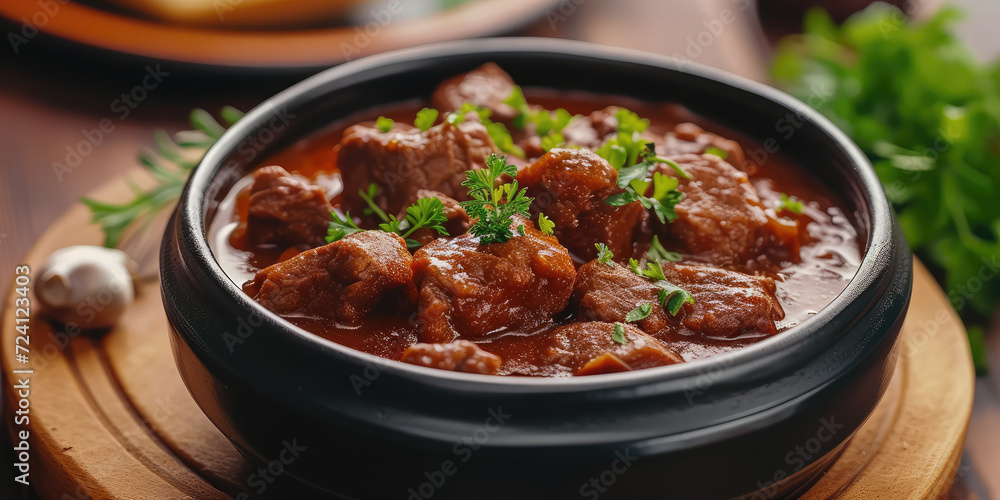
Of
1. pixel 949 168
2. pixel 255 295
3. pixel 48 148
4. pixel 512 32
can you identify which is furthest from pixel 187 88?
pixel 949 168

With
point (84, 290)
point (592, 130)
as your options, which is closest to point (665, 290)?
point (592, 130)

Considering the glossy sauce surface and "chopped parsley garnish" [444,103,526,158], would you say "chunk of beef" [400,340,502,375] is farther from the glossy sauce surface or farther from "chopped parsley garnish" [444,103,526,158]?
"chopped parsley garnish" [444,103,526,158]

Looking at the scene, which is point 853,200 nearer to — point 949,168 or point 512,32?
point 949,168

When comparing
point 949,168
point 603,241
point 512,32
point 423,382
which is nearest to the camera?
point 423,382

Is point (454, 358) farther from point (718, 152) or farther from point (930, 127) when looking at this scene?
point (930, 127)

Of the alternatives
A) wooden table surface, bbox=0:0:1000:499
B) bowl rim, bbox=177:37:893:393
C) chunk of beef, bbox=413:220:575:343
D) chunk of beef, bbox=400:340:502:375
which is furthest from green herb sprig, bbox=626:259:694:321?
wooden table surface, bbox=0:0:1000:499

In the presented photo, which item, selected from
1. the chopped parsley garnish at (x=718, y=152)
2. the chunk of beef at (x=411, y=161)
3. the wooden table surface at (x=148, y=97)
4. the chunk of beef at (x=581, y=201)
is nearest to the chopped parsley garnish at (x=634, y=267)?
the chunk of beef at (x=581, y=201)
